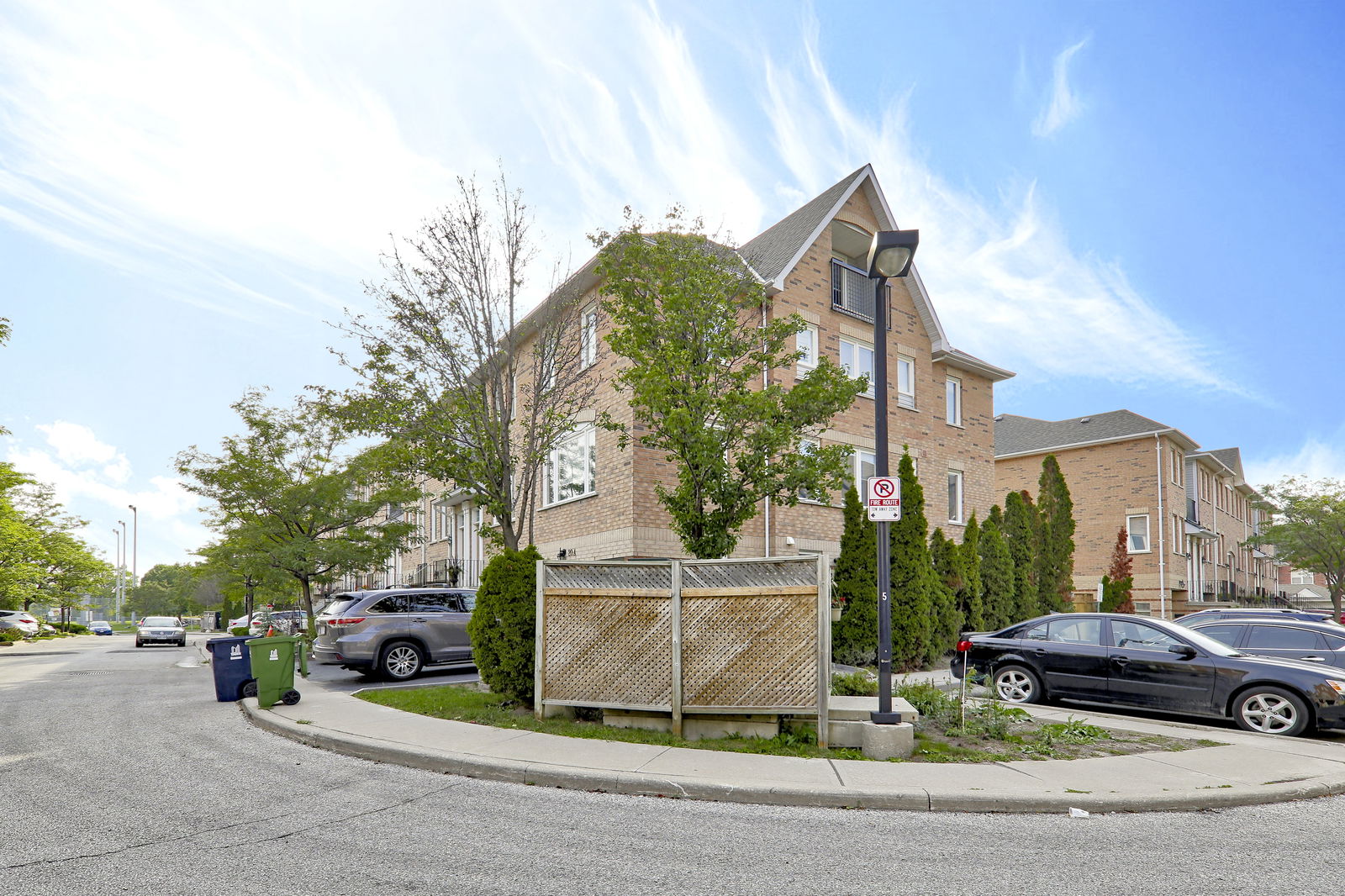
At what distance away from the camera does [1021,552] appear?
75.8 feet

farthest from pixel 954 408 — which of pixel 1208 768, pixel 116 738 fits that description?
pixel 116 738

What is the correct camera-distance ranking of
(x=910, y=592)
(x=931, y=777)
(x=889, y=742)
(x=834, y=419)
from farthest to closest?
(x=834, y=419) < (x=910, y=592) < (x=889, y=742) < (x=931, y=777)

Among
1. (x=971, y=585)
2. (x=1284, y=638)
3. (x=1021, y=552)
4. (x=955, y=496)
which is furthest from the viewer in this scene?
(x=955, y=496)

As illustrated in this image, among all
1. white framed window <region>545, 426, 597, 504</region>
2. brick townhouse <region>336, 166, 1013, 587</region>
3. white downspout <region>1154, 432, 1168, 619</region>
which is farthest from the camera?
white downspout <region>1154, 432, 1168, 619</region>

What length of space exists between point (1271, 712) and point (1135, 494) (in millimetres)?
27329

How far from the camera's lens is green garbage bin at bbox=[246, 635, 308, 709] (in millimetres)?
11250

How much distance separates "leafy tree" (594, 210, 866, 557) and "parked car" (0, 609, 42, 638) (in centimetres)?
3422

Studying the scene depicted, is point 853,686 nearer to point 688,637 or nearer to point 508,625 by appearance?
point 688,637

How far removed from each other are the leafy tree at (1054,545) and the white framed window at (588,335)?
14.7 metres

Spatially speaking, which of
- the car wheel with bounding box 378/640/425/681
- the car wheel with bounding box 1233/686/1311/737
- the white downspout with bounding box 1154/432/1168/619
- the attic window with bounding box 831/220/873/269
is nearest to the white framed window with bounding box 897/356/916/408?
the attic window with bounding box 831/220/873/269

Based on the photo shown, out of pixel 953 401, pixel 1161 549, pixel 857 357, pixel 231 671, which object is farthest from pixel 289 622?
pixel 1161 549

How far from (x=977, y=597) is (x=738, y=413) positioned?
983 centimetres

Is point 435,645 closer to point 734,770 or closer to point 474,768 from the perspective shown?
point 474,768

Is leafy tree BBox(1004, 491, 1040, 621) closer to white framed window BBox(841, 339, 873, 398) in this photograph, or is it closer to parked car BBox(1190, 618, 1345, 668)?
white framed window BBox(841, 339, 873, 398)
